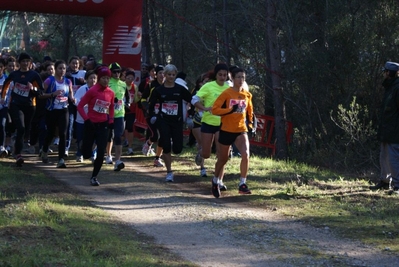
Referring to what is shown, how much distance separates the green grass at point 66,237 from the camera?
6.90 m

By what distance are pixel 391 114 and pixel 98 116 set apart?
→ 4.60m

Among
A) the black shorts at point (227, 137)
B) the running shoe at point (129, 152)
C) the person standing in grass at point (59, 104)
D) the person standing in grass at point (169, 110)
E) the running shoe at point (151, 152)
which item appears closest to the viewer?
the black shorts at point (227, 137)

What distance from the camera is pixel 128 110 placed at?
54.4 feet

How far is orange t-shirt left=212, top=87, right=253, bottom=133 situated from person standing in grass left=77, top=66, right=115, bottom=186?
7.07ft

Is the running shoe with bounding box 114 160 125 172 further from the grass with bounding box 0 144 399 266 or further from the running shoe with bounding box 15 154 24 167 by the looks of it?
the running shoe with bounding box 15 154 24 167

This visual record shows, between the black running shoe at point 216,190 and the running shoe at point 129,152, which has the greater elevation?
the running shoe at point 129,152

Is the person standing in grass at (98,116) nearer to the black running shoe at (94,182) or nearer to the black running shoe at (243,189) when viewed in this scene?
the black running shoe at (94,182)

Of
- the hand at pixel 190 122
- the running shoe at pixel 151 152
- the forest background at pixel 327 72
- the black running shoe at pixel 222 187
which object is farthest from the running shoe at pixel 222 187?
the forest background at pixel 327 72

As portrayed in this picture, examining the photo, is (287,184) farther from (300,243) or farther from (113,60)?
(113,60)

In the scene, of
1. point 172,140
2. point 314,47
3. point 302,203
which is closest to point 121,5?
point 314,47

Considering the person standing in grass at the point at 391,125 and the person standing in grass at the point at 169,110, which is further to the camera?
the person standing in grass at the point at 169,110

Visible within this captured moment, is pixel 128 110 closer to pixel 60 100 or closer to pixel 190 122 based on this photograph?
pixel 60 100

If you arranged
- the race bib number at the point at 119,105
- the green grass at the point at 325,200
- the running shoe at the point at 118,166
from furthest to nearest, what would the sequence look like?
the race bib number at the point at 119,105, the running shoe at the point at 118,166, the green grass at the point at 325,200

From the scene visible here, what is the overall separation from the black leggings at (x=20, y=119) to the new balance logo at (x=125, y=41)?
5588 millimetres
